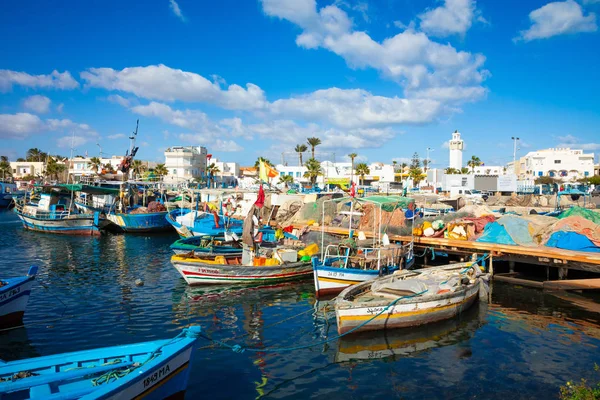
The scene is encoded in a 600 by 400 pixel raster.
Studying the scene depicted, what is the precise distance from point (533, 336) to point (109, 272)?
76.0 ft

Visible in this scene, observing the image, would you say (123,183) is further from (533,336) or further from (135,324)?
(533,336)

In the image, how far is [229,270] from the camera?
2080 centimetres

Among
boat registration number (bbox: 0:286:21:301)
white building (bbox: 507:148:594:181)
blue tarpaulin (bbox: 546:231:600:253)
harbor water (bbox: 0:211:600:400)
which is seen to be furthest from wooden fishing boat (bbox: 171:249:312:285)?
white building (bbox: 507:148:594:181)

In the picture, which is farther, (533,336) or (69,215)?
(69,215)

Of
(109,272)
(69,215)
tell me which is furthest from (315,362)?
(69,215)

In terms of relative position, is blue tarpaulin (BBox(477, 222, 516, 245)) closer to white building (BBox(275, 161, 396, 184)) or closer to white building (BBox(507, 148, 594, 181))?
white building (BBox(275, 161, 396, 184))

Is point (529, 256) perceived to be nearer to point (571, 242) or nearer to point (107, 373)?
point (571, 242)

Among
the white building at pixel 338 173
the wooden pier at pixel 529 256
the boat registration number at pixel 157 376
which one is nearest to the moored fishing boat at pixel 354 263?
the wooden pier at pixel 529 256

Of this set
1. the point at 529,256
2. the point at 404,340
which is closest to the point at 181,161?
the point at 529,256

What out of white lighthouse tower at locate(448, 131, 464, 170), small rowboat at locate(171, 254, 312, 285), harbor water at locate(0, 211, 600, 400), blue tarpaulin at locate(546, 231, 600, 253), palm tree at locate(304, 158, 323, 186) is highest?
white lighthouse tower at locate(448, 131, 464, 170)

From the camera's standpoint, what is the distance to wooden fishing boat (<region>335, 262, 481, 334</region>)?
1430 centimetres

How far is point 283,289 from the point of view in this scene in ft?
70.2

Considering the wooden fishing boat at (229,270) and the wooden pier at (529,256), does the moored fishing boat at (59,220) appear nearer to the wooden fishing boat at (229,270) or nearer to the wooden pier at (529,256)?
the wooden fishing boat at (229,270)

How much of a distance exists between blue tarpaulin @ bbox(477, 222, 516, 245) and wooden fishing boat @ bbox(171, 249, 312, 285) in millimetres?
12102
